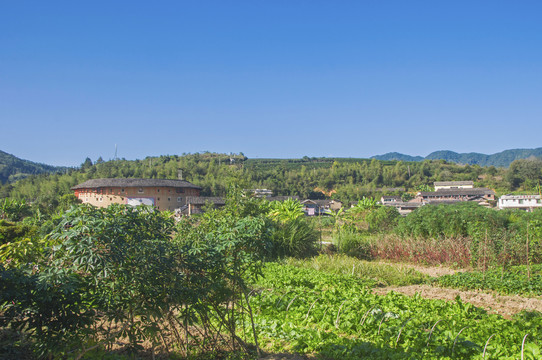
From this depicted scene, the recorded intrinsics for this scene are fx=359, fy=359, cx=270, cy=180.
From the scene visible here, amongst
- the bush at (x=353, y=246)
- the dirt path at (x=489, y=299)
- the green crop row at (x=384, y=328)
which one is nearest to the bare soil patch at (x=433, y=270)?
the bush at (x=353, y=246)

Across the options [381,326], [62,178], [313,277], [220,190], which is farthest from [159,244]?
[62,178]

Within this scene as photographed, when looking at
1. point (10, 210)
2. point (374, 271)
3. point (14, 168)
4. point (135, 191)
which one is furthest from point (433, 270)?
point (14, 168)

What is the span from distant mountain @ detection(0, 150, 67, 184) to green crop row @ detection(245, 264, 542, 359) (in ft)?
516

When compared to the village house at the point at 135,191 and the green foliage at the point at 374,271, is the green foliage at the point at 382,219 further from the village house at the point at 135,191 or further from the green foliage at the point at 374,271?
the village house at the point at 135,191

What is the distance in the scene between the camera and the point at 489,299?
24.7 ft

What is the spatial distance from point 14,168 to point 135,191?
456 feet

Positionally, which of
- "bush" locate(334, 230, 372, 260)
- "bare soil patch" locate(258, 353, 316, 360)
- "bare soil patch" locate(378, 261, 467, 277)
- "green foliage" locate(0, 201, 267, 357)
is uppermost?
"green foliage" locate(0, 201, 267, 357)

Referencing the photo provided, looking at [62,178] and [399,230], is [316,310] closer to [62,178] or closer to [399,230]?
[399,230]

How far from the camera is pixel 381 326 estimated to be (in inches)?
203

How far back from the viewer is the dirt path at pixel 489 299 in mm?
6696

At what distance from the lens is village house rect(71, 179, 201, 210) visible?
49.8 metres

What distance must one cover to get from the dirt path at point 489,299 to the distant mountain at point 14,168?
157m

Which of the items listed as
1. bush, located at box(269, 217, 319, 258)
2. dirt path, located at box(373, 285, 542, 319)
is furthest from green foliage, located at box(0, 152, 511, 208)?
dirt path, located at box(373, 285, 542, 319)

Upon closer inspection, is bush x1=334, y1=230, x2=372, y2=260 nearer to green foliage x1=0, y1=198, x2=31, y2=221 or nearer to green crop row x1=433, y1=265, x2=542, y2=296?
green crop row x1=433, y1=265, x2=542, y2=296
